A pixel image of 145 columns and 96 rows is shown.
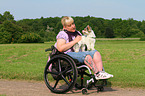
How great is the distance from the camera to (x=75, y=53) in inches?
181

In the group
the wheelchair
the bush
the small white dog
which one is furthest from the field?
the bush

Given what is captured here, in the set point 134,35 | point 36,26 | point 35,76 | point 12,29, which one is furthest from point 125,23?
point 35,76

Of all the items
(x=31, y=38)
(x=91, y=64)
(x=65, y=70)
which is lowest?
(x=31, y=38)

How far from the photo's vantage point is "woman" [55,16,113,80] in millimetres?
4410

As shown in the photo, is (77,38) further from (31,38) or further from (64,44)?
(31,38)

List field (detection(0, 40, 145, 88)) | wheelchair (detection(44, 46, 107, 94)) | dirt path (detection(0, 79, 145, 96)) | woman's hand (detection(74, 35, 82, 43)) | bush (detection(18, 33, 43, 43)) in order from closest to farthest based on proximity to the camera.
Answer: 1. wheelchair (detection(44, 46, 107, 94))
2. dirt path (detection(0, 79, 145, 96))
3. woman's hand (detection(74, 35, 82, 43))
4. field (detection(0, 40, 145, 88))
5. bush (detection(18, 33, 43, 43))

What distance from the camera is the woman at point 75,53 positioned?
4410mm

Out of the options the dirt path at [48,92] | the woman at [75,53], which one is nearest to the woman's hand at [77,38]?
the woman at [75,53]

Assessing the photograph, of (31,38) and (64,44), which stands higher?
(64,44)

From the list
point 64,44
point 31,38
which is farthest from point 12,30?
point 64,44

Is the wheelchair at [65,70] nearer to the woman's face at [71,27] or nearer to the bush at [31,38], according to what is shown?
the woman's face at [71,27]

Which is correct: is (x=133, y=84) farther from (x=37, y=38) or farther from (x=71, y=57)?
(x=37, y=38)

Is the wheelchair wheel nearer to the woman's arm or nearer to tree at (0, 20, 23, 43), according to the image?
the woman's arm

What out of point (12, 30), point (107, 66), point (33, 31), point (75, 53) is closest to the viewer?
point (75, 53)
